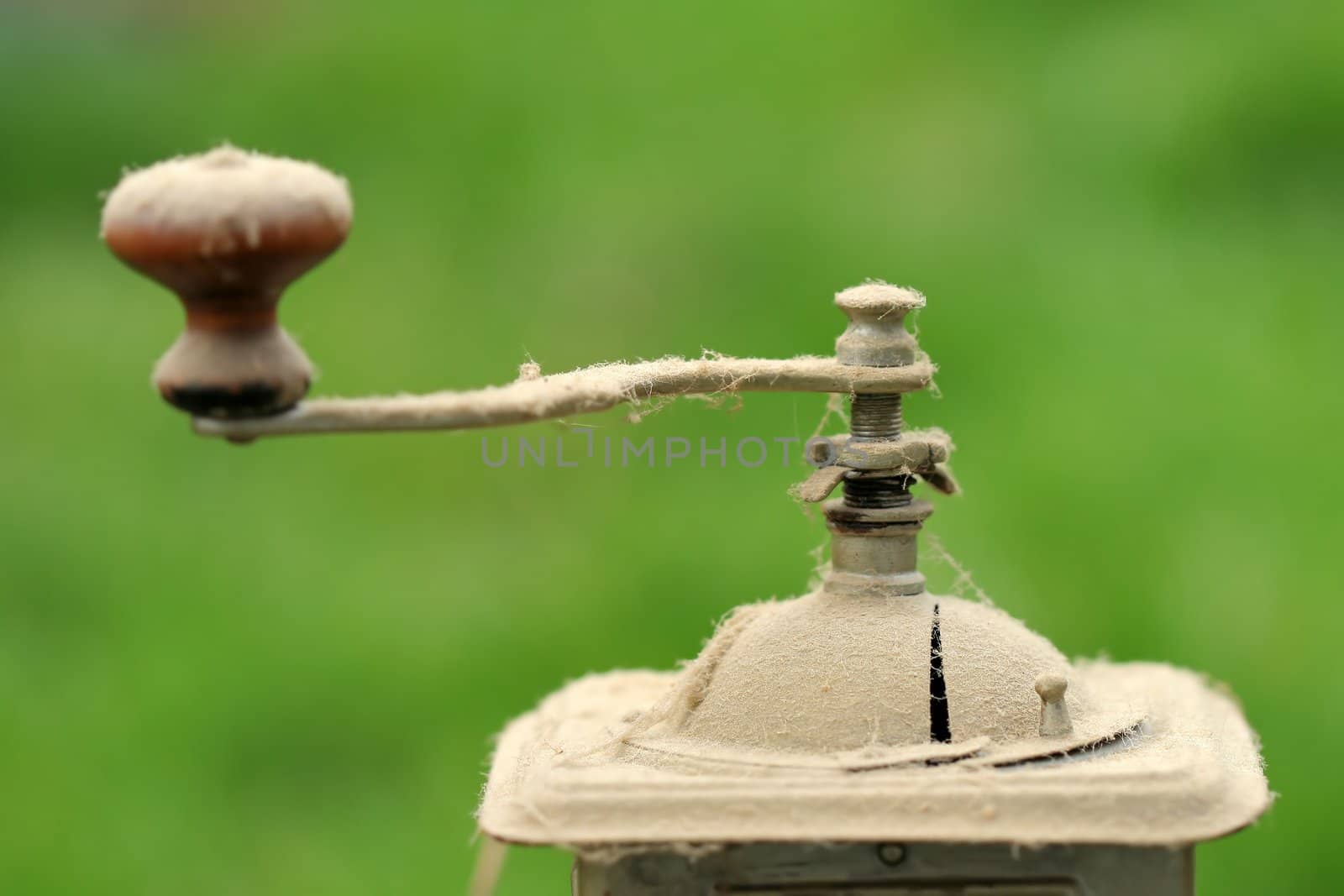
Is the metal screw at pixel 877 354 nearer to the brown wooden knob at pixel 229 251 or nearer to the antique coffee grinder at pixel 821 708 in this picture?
the antique coffee grinder at pixel 821 708

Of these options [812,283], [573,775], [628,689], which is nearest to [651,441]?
[812,283]

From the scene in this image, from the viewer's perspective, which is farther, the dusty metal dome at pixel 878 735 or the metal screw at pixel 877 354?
the metal screw at pixel 877 354

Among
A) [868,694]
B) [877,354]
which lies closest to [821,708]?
[868,694]

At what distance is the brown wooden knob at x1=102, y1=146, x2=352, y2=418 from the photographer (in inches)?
44.9

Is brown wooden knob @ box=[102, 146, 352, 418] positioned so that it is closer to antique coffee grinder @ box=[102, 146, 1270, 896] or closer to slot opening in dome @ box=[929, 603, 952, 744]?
antique coffee grinder @ box=[102, 146, 1270, 896]

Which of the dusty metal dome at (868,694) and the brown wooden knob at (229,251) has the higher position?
the brown wooden knob at (229,251)

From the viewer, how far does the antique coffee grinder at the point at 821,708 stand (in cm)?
118

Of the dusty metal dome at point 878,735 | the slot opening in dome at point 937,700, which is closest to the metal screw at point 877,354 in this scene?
the dusty metal dome at point 878,735

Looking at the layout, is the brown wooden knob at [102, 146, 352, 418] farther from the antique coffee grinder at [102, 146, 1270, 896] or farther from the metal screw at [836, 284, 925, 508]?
the metal screw at [836, 284, 925, 508]

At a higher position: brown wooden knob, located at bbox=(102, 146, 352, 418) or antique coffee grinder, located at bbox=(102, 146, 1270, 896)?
brown wooden knob, located at bbox=(102, 146, 352, 418)

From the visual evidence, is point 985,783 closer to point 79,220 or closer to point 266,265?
point 266,265

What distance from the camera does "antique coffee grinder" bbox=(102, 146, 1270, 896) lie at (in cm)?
118

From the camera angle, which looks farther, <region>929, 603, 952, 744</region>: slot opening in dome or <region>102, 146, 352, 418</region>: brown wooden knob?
<region>929, 603, 952, 744</region>: slot opening in dome

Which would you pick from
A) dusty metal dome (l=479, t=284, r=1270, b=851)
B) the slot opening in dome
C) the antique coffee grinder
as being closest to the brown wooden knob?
the antique coffee grinder
